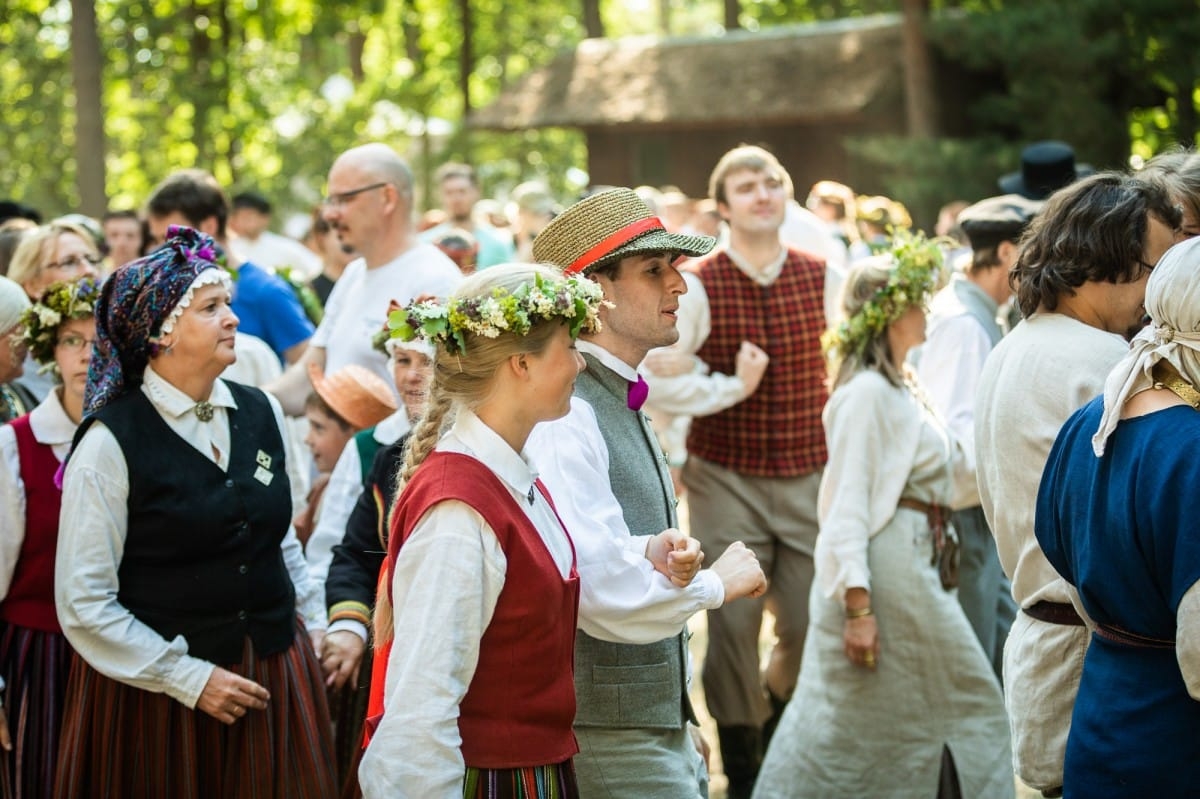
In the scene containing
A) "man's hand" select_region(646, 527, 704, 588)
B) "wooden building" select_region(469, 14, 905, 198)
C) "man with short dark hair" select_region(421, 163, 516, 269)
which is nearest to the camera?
"man's hand" select_region(646, 527, 704, 588)

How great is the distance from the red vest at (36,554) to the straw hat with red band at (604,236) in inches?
63.5

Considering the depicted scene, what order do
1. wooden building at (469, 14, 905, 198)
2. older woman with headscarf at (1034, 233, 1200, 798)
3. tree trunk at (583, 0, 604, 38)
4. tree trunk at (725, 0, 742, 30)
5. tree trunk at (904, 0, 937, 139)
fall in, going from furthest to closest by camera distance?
tree trunk at (583, 0, 604, 38) < tree trunk at (725, 0, 742, 30) < wooden building at (469, 14, 905, 198) < tree trunk at (904, 0, 937, 139) < older woman with headscarf at (1034, 233, 1200, 798)

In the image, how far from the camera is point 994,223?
240 inches

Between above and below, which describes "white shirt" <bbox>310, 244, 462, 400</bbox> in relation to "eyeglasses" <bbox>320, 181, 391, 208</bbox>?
below

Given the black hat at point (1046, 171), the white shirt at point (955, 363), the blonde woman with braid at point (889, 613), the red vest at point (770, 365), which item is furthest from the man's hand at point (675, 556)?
the black hat at point (1046, 171)

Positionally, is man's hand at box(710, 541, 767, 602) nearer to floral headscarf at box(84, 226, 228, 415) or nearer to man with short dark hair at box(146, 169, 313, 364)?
floral headscarf at box(84, 226, 228, 415)

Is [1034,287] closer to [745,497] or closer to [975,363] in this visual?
[975,363]

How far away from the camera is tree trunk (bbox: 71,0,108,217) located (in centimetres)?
1436

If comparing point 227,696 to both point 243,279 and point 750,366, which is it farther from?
point 243,279

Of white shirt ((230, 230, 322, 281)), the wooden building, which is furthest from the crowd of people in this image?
the wooden building

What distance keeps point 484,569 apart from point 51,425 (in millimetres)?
2059

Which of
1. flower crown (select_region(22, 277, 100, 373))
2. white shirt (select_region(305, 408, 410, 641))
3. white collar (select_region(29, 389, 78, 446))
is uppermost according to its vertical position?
flower crown (select_region(22, 277, 100, 373))

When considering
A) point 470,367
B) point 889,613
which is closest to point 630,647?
point 470,367

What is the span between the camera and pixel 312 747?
4195mm
